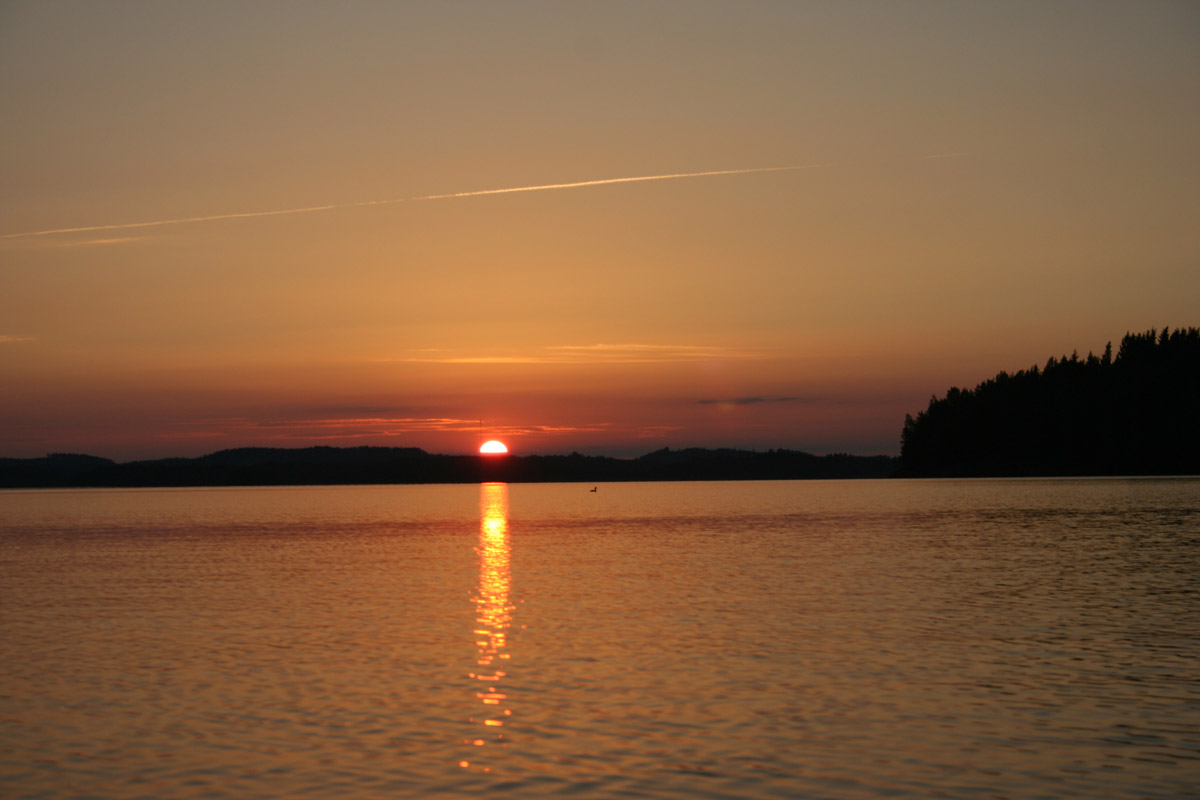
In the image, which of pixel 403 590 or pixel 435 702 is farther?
pixel 403 590

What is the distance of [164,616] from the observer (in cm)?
4131

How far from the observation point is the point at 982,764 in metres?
19.1

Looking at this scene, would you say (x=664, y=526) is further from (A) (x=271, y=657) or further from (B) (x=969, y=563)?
(A) (x=271, y=657)

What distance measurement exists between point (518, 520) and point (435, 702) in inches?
4348

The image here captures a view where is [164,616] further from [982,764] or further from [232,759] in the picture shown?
[982,764]

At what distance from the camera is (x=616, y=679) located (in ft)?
89.4

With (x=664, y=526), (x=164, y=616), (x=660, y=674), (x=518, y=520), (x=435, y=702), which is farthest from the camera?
(x=518, y=520)

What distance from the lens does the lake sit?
62.0ft

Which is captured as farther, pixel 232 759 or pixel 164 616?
pixel 164 616

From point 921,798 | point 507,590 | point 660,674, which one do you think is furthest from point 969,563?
point 921,798

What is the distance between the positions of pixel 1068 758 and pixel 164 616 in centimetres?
3255

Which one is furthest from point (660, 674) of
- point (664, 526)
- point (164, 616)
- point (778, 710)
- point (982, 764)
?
point (664, 526)

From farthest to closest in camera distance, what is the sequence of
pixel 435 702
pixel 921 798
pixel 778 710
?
pixel 435 702 → pixel 778 710 → pixel 921 798

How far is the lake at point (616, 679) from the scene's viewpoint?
18891 millimetres
